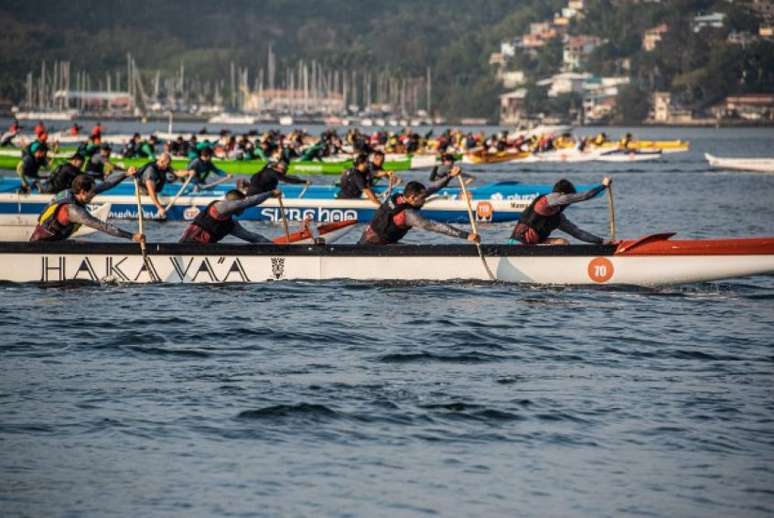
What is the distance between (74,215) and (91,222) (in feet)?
1.48

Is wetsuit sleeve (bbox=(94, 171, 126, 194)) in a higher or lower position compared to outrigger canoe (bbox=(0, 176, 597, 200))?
higher

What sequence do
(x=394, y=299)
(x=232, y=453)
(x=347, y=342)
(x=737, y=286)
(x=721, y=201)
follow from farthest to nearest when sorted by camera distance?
1. (x=721, y=201)
2. (x=737, y=286)
3. (x=394, y=299)
4. (x=347, y=342)
5. (x=232, y=453)

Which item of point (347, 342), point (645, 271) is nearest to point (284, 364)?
point (347, 342)

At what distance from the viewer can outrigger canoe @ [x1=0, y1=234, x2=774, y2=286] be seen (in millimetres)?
22672

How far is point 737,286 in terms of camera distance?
24.7 metres

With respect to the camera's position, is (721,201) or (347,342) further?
(721,201)

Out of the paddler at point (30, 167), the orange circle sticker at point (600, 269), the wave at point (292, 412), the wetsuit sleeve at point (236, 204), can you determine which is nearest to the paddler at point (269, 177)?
the paddler at point (30, 167)

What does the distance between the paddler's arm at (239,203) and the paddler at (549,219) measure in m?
3.78

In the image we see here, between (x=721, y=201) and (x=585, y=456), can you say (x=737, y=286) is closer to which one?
(x=585, y=456)

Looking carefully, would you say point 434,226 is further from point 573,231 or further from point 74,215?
point 74,215

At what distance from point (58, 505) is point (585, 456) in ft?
15.3

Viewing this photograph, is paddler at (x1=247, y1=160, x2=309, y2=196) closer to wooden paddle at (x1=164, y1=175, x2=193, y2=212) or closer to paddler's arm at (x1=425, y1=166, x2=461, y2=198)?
wooden paddle at (x1=164, y1=175, x2=193, y2=212)

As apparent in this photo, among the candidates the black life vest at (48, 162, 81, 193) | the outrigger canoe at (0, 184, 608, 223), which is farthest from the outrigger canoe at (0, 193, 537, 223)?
the black life vest at (48, 162, 81, 193)

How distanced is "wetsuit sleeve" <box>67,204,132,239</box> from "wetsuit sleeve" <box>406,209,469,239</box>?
4.14 metres
